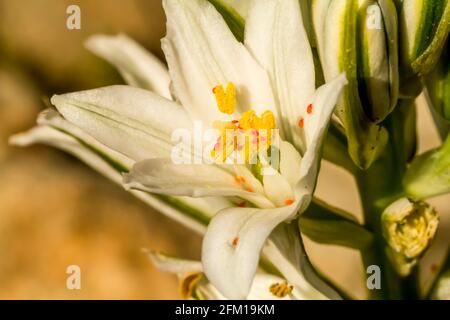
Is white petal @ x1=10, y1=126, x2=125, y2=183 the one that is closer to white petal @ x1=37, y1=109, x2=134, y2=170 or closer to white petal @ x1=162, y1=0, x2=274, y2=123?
white petal @ x1=37, y1=109, x2=134, y2=170

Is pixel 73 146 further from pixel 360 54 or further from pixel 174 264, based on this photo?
pixel 360 54

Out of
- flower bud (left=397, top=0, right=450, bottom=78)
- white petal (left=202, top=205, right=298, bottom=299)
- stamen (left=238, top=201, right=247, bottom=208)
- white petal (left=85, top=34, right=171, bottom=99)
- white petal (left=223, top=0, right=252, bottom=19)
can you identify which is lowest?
white petal (left=202, top=205, right=298, bottom=299)

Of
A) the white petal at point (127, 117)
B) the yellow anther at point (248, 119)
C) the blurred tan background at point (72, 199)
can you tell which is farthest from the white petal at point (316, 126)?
the blurred tan background at point (72, 199)

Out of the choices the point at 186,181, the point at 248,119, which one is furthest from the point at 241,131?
the point at 186,181

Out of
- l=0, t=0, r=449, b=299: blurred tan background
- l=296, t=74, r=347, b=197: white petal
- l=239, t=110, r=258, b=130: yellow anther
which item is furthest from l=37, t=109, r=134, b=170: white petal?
l=0, t=0, r=449, b=299: blurred tan background
